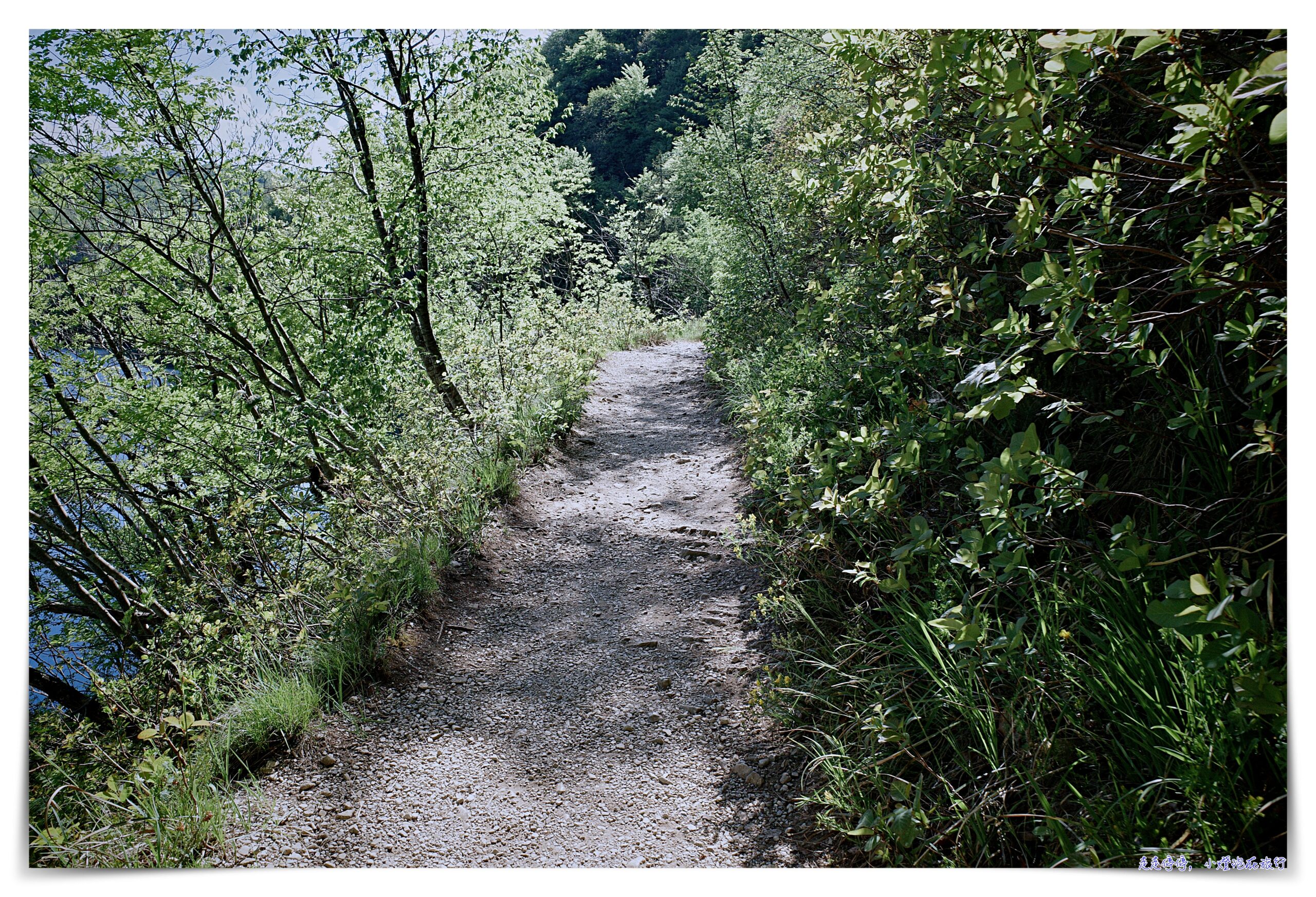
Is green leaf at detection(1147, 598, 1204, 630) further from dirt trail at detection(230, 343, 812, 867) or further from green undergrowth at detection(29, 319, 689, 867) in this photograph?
green undergrowth at detection(29, 319, 689, 867)

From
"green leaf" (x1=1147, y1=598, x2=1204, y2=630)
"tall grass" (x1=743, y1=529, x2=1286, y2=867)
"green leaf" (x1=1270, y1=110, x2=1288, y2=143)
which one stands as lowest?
"tall grass" (x1=743, y1=529, x2=1286, y2=867)

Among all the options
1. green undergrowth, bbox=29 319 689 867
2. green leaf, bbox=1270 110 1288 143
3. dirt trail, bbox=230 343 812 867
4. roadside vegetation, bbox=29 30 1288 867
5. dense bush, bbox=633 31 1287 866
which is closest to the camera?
green leaf, bbox=1270 110 1288 143

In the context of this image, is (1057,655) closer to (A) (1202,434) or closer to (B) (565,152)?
(A) (1202,434)

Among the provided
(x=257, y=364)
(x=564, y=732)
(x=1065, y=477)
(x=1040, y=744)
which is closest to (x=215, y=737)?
(x=564, y=732)

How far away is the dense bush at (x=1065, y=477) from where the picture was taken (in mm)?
1242

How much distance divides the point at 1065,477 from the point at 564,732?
1932 mm

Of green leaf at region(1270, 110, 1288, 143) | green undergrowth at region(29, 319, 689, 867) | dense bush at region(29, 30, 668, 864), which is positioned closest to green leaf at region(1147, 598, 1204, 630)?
green leaf at region(1270, 110, 1288, 143)

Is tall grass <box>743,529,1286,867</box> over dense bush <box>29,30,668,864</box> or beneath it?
beneath

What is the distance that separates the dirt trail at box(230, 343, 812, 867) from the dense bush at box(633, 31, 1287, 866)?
1.00 ft

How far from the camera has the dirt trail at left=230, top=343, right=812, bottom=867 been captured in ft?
6.41

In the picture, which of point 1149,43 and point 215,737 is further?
point 215,737

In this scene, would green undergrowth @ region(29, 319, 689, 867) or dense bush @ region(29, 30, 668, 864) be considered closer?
green undergrowth @ region(29, 319, 689, 867)

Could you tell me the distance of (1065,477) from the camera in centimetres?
140

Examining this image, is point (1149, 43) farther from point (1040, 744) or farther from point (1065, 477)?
point (1040, 744)
